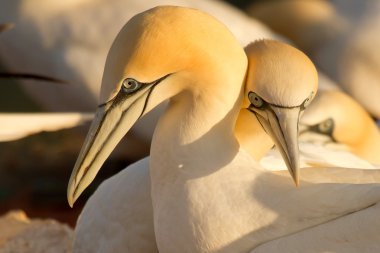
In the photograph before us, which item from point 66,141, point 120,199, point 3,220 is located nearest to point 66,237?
point 3,220

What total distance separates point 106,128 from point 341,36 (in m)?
4.12

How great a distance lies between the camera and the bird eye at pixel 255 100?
10.2 ft

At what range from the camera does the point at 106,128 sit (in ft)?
10.1

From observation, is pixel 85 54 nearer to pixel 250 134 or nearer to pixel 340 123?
pixel 340 123

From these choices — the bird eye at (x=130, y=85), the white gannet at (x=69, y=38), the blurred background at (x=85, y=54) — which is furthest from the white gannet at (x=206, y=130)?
the white gannet at (x=69, y=38)

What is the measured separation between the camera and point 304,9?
7328mm

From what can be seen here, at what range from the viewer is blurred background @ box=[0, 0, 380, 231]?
19.6 ft

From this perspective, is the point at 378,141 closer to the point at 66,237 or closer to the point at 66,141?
the point at 66,237

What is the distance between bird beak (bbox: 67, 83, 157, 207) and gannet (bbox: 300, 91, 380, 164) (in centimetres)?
214

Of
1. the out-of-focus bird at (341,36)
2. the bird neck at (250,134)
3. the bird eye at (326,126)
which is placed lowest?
the out-of-focus bird at (341,36)

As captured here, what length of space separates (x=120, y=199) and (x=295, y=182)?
760 millimetres

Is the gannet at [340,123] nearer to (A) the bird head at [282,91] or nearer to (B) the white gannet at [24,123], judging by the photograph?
(B) the white gannet at [24,123]

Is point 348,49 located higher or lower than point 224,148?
lower

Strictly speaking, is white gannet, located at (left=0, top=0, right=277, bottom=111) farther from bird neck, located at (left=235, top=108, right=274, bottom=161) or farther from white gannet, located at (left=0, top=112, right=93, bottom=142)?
bird neck, located at (left=235, top=108, right=274, bottom=161)
